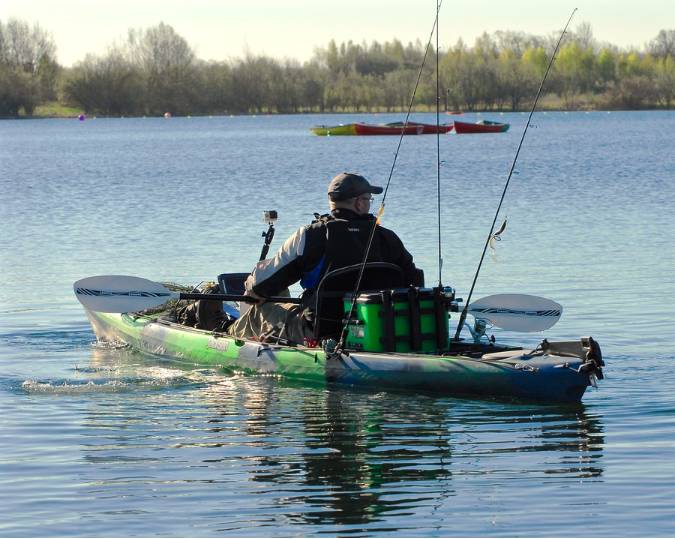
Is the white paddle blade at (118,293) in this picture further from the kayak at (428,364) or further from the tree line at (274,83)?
the tree line at (274,83)

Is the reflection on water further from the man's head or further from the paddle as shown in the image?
the man's head

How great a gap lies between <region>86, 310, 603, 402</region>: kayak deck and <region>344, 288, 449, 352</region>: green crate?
0.29 feet

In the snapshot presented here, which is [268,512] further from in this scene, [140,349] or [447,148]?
[447,148]

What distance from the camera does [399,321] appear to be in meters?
8.18

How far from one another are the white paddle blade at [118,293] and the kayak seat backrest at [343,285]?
188cm

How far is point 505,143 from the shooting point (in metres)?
54.2

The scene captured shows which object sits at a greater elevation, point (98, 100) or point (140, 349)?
point (98, 100)

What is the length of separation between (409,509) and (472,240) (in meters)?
11.6


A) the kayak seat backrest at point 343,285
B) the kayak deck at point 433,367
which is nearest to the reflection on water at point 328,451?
the kayak deck at point 433,367

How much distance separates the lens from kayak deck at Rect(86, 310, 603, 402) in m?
7.71

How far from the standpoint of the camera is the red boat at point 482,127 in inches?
2581

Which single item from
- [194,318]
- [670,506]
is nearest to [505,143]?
[194,318]

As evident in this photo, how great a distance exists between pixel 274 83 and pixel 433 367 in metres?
102

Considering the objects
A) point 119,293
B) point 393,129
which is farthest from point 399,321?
point 393,129
